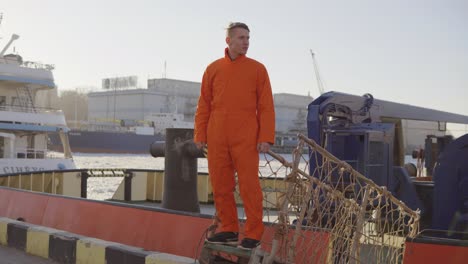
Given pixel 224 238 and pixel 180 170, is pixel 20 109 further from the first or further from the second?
pixel 224 238

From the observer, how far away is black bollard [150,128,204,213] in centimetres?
820

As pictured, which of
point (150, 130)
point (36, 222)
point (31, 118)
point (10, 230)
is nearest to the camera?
point (10, 230)

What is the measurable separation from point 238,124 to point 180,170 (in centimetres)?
424

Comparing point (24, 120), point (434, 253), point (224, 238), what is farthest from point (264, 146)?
point (24, 120)

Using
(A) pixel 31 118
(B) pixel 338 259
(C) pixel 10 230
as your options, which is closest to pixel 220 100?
(B) pixel 338 259

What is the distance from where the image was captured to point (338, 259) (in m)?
4.67

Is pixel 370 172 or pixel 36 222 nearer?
pixel 36 222

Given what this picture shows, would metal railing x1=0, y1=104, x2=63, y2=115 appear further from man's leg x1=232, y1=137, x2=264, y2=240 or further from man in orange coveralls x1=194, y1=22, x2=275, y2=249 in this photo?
man's leg x1=232, y1=137, x2=264, y2=240

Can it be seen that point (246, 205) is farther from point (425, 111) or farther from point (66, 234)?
point (425, 111)

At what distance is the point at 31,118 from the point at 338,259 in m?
22.1

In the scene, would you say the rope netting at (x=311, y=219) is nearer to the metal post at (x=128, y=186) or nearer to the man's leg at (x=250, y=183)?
the man's leg at (x=250, y=183)

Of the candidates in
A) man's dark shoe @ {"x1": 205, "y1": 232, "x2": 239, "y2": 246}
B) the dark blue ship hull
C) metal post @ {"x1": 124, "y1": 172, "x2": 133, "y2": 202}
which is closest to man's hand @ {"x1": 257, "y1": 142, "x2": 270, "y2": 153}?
man's dark shoe @ {"x1": 205, "y1": 232, "x2": 239, "y2": 246}

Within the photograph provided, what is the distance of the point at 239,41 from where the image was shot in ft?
14.2

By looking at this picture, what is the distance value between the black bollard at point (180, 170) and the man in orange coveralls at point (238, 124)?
3665 millimetres
